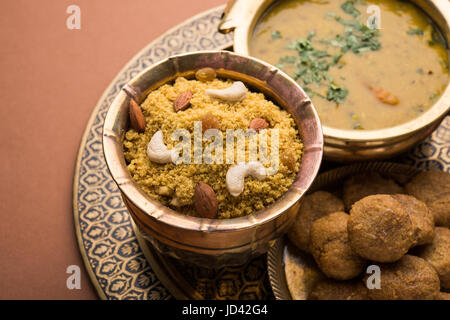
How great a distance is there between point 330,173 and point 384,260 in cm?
37

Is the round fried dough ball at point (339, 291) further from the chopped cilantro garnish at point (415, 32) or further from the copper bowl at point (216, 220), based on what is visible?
the chopped cilantro garnish at point (415, 32)

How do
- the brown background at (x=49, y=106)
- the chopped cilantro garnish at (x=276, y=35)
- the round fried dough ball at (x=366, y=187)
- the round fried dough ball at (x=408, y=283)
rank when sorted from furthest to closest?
the chopped cilantro garnish at (x=276, y=35) < the brown background at (x=49, y=106) < the round fried dough ball at (x=366, y=187) < the round fried dough ball at (x=408, y=283)

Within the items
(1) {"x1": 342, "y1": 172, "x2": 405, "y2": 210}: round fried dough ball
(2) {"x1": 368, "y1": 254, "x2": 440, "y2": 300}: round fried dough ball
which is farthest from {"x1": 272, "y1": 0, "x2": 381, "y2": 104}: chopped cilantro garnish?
(2) {"x1": 368, "y1": 254, "x2": 440, "y2": 300}: round fried dough ball

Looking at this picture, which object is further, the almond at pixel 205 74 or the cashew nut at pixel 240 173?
the almond at pixel 205 74

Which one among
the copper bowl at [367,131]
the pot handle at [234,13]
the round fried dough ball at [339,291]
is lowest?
the round fried dough ball at [339,291]

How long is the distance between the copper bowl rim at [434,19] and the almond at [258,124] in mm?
276

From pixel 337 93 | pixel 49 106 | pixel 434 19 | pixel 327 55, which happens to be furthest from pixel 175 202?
pixel 434 19

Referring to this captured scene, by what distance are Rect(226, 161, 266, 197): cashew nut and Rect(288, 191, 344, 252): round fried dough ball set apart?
1.25ft

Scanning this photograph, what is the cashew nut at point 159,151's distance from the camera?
109 cm

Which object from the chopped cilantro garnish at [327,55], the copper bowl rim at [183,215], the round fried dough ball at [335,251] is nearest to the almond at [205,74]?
the copper bowl rim at [183,215]

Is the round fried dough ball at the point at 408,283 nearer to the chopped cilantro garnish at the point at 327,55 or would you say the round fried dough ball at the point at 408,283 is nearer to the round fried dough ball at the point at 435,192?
the round fried dough ball at the point at 435,192

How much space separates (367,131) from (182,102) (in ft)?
1.95

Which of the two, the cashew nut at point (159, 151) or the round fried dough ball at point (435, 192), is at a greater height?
the cashew nut at point (159, 151)

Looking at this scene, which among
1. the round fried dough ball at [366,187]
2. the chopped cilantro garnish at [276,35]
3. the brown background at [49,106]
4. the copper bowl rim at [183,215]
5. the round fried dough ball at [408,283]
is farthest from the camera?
the chopped cilantro garnish at [276,35]
